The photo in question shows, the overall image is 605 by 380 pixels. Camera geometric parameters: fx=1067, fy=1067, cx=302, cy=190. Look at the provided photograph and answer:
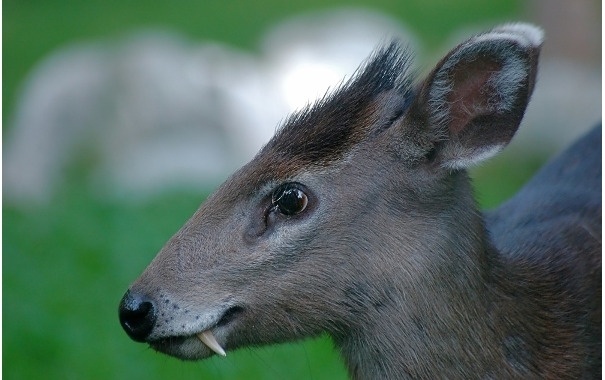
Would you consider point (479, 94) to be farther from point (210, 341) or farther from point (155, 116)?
point (155, 116)

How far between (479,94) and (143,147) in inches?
250

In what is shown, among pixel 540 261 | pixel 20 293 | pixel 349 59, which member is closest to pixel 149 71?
pixel 349 59

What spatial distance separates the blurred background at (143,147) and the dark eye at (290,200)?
198 cm

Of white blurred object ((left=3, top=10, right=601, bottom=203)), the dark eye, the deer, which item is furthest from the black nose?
white blurred object ((left=3, top=10, right=601, bottom=203))

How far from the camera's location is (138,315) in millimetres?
3268

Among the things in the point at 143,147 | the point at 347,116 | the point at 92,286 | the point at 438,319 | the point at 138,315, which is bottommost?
the point at 438,319

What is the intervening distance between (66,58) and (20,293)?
455 centimetres

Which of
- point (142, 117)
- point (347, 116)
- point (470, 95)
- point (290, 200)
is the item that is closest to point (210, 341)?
point (290, 200)

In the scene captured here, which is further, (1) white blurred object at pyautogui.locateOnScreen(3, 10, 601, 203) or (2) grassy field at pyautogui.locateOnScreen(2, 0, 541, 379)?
(1) white blurred object at pyautogui.locateOnScreen(3, 10, 601, 203)

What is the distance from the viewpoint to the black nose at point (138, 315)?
3260mm

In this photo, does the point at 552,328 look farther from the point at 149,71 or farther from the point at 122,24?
the point at 122,24

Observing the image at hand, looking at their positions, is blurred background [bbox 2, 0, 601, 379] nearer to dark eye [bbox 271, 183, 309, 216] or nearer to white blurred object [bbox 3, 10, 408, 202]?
white blurred object [bbox 3, 10, 408, 202]

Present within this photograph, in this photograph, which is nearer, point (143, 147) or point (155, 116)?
point (143, 147)

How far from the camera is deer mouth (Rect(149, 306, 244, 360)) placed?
130 inches
